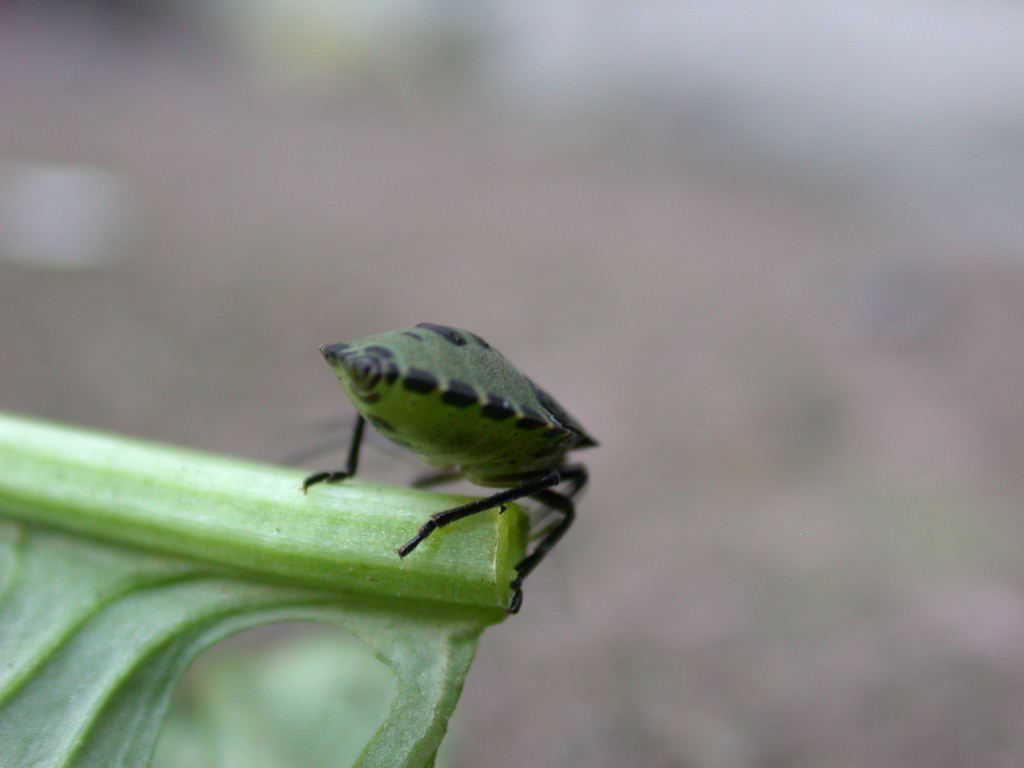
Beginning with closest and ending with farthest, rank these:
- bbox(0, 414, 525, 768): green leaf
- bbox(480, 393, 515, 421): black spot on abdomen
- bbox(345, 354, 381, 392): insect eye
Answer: bbox(345, 354, 381, 392): insect eye, bbox(480, 393, 515, 421): black spot on abdomen, bbox(0, 414, 525, 768): green leaf

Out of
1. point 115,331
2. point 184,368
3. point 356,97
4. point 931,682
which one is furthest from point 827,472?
point 356,97

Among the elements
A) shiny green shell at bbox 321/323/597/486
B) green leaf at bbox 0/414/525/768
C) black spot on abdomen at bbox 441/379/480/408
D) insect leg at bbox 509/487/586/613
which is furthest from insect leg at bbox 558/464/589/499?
black spot on abdomen at bbox 441/379/480/408

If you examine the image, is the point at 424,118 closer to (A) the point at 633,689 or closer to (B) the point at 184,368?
(B) the point at 184,368

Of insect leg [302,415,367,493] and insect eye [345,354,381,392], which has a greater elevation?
insect eye [345,354,381,392]

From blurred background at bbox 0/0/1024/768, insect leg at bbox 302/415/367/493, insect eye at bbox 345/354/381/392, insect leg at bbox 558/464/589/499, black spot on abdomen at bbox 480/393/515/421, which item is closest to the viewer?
insect eye at bbox 345/354/381/392

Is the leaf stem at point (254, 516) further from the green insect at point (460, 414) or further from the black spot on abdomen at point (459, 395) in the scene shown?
the black spot on abdomen at point (459, 395)

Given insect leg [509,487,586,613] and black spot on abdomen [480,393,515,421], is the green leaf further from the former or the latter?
black spot on abdomen [480,393,515,421]
